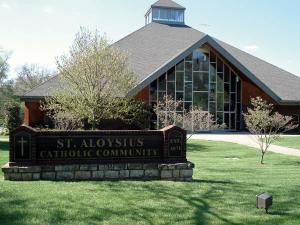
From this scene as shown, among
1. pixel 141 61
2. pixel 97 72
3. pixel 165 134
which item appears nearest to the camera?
pixel 165 134

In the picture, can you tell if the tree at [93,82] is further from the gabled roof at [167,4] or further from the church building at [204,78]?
the gabled roof at [167,4]

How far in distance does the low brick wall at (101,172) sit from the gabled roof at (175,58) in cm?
2065

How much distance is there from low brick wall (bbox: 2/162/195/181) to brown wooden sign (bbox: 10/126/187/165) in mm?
164

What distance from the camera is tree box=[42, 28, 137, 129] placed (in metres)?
19.8

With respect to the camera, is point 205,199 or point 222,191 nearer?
point 205,199

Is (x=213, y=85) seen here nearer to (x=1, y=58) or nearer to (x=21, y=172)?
(x=1, y=58)

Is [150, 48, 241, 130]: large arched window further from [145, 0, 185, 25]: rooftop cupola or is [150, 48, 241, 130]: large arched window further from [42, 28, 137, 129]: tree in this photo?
[42, 28, 137, 129]: tree

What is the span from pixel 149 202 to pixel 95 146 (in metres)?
3.26

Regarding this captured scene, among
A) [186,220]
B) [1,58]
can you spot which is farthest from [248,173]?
[1,58]

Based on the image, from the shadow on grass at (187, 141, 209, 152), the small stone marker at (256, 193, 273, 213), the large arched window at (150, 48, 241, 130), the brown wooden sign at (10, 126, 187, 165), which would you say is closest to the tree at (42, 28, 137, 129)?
the shadow on grass at (187, 141, 209, 152)

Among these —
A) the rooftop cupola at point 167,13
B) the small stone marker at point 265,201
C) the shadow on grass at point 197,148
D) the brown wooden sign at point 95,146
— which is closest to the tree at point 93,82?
the shadow on grass at point 197,148

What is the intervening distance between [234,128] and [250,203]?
3292 centimetres

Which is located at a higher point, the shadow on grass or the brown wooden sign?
the brown wooden sign

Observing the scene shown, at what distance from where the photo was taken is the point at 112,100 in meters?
20.0
